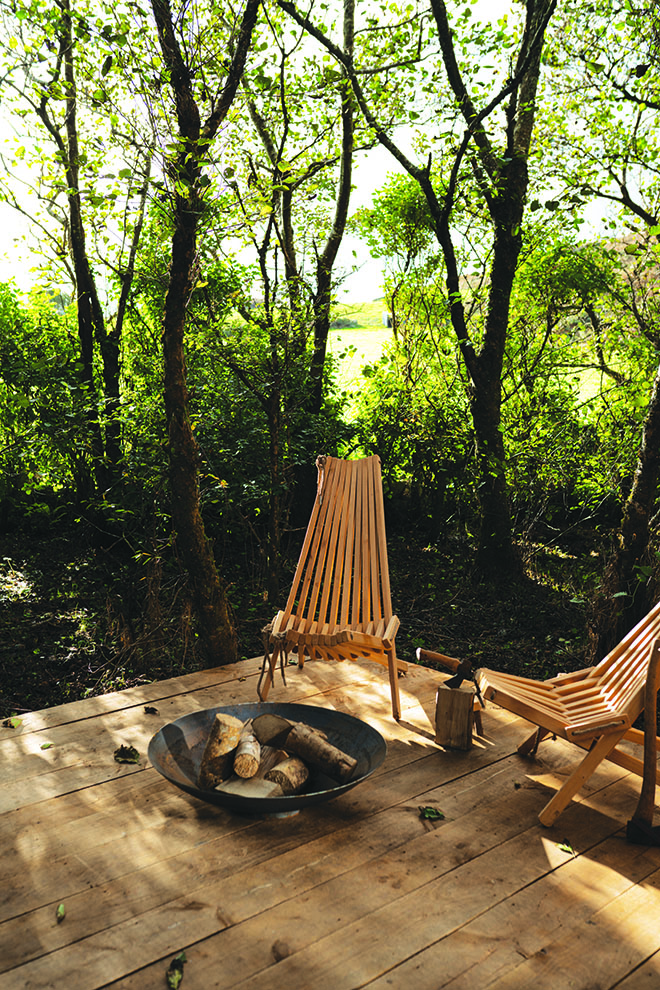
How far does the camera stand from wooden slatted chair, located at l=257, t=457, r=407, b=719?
9.23ft

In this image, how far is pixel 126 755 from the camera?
2486 millimetres

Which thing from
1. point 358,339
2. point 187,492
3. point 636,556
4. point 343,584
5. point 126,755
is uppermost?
point 358,339

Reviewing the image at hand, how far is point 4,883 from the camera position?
72.6 inches

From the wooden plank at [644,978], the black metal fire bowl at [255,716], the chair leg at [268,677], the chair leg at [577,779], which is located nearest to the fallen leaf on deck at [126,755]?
the black metal fire bowl at [255,716]

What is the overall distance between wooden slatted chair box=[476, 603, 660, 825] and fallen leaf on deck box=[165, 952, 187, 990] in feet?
3.63

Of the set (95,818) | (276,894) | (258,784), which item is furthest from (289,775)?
(95,818)

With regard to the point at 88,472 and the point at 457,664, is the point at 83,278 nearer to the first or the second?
the point at 88,472

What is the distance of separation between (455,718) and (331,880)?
2.81 ft

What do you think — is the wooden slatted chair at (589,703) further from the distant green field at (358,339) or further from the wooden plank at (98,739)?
the distant green field at (358,339)

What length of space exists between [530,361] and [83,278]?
140 inches

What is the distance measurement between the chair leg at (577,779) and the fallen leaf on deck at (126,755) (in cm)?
135

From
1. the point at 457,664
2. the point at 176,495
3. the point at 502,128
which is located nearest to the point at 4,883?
the point at 457,664

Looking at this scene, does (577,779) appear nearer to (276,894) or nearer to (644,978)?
(644,978)

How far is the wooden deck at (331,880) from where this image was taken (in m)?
1.59
